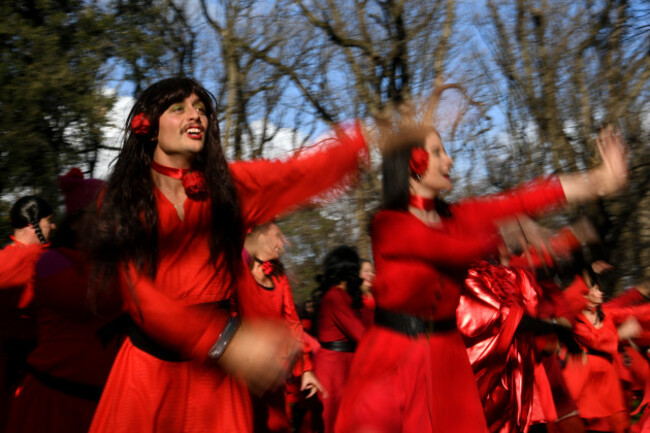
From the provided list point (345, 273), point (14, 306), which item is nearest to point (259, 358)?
point (14, 306)

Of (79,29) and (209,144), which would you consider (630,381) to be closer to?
(209,144)

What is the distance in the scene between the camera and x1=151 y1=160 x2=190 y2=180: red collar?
9.20 ft

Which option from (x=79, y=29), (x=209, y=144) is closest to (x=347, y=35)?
(x=79, y=29)

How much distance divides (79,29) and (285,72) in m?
6.55

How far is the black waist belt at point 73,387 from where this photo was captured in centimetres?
403

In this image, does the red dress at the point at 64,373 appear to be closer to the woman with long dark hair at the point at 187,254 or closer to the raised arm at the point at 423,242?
the woman with long dark hair at the point at 187,254

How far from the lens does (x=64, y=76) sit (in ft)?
31.8

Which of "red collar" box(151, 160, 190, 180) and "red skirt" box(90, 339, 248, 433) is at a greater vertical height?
"red collar" box(151, 160, 190, 180)

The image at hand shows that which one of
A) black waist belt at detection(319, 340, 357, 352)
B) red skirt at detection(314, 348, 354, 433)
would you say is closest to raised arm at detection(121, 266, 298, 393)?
red skirt at detection(314, 348, 354, 433)

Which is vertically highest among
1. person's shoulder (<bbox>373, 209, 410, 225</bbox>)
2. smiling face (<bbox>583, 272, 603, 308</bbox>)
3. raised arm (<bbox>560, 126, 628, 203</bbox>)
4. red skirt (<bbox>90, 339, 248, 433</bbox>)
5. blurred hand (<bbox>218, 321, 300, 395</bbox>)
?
raised arm (<bbox>560, 126, 628, 203</bbox>)

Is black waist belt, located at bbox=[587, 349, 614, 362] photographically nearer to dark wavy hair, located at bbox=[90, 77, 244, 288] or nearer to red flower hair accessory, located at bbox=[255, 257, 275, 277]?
red flower hair accessory, located at bbox=[255, 257, 275, 277]

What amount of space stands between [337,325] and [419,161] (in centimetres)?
339

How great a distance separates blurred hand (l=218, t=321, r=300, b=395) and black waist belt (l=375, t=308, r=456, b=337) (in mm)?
1302

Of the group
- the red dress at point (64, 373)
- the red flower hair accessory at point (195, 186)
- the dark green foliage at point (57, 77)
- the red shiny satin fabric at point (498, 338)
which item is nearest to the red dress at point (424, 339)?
the red flower hair accessory at point (195, 186)
